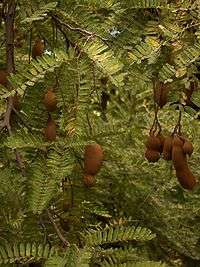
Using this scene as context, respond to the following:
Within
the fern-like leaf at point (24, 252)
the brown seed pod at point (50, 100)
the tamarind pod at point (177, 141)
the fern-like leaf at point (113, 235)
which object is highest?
the brown seed pod at point (50, 100)

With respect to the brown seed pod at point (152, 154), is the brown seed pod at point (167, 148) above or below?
above

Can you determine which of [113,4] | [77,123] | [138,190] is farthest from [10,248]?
[138,190]

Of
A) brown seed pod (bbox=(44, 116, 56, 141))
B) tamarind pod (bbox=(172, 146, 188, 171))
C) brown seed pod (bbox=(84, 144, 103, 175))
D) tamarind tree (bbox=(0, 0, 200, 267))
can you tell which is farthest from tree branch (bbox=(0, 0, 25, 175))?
tamarind pod (bbox=(172, 146, 188, 171))

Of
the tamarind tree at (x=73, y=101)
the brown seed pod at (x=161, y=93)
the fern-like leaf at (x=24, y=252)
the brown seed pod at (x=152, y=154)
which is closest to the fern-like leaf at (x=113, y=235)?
the tamarind tree at (x=73, y=101)

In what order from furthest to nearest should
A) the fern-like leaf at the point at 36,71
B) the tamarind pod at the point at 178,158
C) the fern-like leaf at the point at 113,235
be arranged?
1. the fern-like leaf at the point at 113,235
2. the tamarind pod at the point at 178,158
3. the fern-like leaf at the point at 36,71

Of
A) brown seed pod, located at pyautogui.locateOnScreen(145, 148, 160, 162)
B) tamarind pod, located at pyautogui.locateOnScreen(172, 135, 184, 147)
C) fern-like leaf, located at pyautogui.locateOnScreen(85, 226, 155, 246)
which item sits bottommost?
fern-like leaf, located at pyautogui.locateOnScreen(85, 226, 155, 246)

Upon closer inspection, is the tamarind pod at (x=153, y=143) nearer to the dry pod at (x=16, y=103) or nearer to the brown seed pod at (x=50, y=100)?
the brown seed pod at (x=50, y=100)

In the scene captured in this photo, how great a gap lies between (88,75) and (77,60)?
0.04 m

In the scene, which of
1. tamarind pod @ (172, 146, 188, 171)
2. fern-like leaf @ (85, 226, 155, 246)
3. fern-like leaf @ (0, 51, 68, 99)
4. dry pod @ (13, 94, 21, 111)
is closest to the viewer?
fern-like leaf @ (0, 51, 68, 99)

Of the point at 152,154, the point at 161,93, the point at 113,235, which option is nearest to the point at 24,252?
the point at 113,235

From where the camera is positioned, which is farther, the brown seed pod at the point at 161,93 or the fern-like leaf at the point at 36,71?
the brown seed pod at the point at 161,93

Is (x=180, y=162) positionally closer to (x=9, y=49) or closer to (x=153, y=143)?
(x=153, y=143)

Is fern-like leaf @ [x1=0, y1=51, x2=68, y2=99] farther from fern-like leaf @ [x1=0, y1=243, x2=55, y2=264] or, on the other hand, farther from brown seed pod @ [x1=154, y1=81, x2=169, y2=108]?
fern-like leaf @ [x1=0, y1=243, x2=55, y2=264]

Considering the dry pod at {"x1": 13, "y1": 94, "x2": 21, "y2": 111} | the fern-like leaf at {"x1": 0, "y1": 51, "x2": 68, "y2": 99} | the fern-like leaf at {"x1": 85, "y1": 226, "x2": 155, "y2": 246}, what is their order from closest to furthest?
the fern-like leaf at {"x1": 0, "y1": 51, "x2": 68, "y2": 99}
the fern-like leaf at {"x1": 85, "y1": 226, "x2": 155, "y2": 246}
the dry pod at {"x1": 13, "y1": 94, "x2": 21, "y2": 111}
